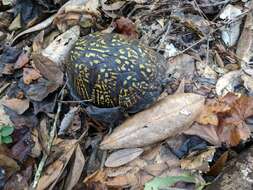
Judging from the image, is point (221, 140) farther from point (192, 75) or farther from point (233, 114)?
point (192, 75)

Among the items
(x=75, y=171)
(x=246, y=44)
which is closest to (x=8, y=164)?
(x=75, y=171)

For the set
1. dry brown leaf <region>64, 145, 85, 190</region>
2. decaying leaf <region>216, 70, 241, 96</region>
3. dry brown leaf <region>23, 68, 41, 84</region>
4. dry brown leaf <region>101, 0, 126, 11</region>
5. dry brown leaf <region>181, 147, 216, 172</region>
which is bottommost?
dry brown leaf <region>64, 145, 85, 190</region>

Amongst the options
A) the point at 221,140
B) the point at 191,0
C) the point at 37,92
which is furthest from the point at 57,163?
the point at 191,0

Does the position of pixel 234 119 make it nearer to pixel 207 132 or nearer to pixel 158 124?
pixel 207 132

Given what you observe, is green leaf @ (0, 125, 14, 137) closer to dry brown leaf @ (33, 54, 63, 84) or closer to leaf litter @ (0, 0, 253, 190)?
leaf litter @ (0, 0, 253, 190)

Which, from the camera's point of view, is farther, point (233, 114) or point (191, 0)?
point (191, 0)

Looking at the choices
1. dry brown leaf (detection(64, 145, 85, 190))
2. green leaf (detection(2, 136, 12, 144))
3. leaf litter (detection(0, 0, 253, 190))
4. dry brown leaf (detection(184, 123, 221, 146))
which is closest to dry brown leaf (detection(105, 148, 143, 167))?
leaf litter (detection(0, 0, 253, 190))

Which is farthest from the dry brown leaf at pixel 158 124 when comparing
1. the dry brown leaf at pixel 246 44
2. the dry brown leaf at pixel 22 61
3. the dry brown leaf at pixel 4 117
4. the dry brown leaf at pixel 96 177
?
the dry brown leaf at pixel 22 61
